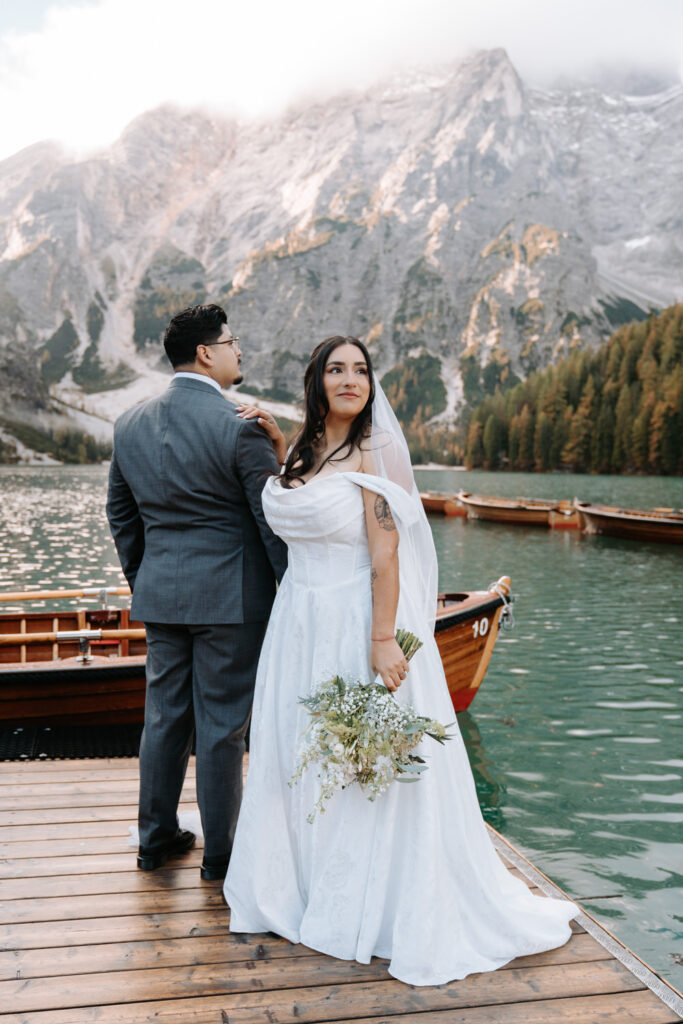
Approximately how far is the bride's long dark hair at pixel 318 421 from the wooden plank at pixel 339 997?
188cm

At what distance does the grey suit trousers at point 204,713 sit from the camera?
3.42 meters

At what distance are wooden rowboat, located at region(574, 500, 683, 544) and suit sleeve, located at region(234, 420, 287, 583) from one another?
30685mm

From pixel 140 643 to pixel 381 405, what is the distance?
6269mm

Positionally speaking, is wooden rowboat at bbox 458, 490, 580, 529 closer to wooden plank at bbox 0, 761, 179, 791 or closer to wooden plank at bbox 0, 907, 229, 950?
wooden plank at bbox 0, 761, 179, 791

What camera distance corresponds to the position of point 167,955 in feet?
9.86

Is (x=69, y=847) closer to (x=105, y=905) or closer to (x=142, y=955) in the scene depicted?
(x=105, y=905)

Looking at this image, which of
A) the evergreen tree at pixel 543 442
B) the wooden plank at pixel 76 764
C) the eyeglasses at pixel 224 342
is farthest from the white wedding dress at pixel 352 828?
the evergreen tree at pixel 543 442

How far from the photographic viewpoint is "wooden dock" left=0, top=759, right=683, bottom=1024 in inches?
105

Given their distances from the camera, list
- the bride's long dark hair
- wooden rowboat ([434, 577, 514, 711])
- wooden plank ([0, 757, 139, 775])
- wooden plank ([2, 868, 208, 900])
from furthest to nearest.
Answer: wooden rowboat ([434, 577, 514, 711]), wooden plank ([0, 757, 139, 775]), wooden plank ([2, 868, 208, 900]), the bride's long dark hair

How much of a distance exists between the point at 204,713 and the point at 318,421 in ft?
4.51

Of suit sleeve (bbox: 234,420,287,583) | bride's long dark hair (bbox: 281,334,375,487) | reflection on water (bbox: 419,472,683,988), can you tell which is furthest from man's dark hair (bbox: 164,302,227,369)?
reflection on water (bbox: 419,472,683,988)

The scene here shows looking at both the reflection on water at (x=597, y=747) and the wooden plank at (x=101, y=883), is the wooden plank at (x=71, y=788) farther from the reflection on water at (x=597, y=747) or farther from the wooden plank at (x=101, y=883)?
the reflection on water at (x=597, y=747)

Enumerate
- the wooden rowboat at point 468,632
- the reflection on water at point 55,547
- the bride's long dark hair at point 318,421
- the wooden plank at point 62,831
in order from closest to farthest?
the bride's long dark hair at point 318,421 < the wooden plank at point 62,831 < the wooden rowboat at point 468,632 < the reflection on water at point 55,547

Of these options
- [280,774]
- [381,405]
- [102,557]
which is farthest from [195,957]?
[102,557]
